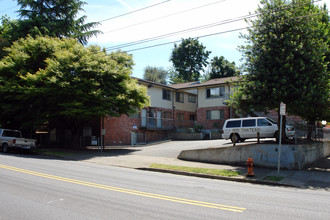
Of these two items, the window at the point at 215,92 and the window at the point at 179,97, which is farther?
the window at the point at 179,97

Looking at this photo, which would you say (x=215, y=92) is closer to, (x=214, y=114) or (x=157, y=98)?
(x=214, y=114)

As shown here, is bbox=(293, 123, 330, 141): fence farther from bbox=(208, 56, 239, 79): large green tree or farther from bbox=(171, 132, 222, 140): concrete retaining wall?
bbox=(208, 56, 239, 79): large green tree

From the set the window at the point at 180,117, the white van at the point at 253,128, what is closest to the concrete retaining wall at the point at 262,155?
the white van at the point at 253,128

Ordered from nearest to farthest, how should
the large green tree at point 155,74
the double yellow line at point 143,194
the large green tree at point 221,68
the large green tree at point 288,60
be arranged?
the double yellow line at point 143,194 → the large green tree at point 288,60 → the large green tree at point 221,68 → the large green tree at point 155,74

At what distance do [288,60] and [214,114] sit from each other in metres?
20.5

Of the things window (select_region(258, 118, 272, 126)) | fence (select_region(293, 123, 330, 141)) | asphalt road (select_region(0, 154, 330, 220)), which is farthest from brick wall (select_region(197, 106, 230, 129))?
asphalt road (select_region(0, 154, 330, 220))

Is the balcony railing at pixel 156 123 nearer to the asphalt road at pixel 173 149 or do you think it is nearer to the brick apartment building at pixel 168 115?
the brick apartment building at pixel 168 115

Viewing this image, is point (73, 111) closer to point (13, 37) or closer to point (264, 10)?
point (264, 10)

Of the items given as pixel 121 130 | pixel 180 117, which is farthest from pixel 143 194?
pixel 180 117

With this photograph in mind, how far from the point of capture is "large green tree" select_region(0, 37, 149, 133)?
20516 mm

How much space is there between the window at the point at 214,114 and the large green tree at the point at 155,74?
35694 millimetres

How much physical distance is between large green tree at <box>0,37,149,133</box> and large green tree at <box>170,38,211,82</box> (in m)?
41.5

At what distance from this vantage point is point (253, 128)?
65.5 feet

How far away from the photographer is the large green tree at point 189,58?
64.6 m
